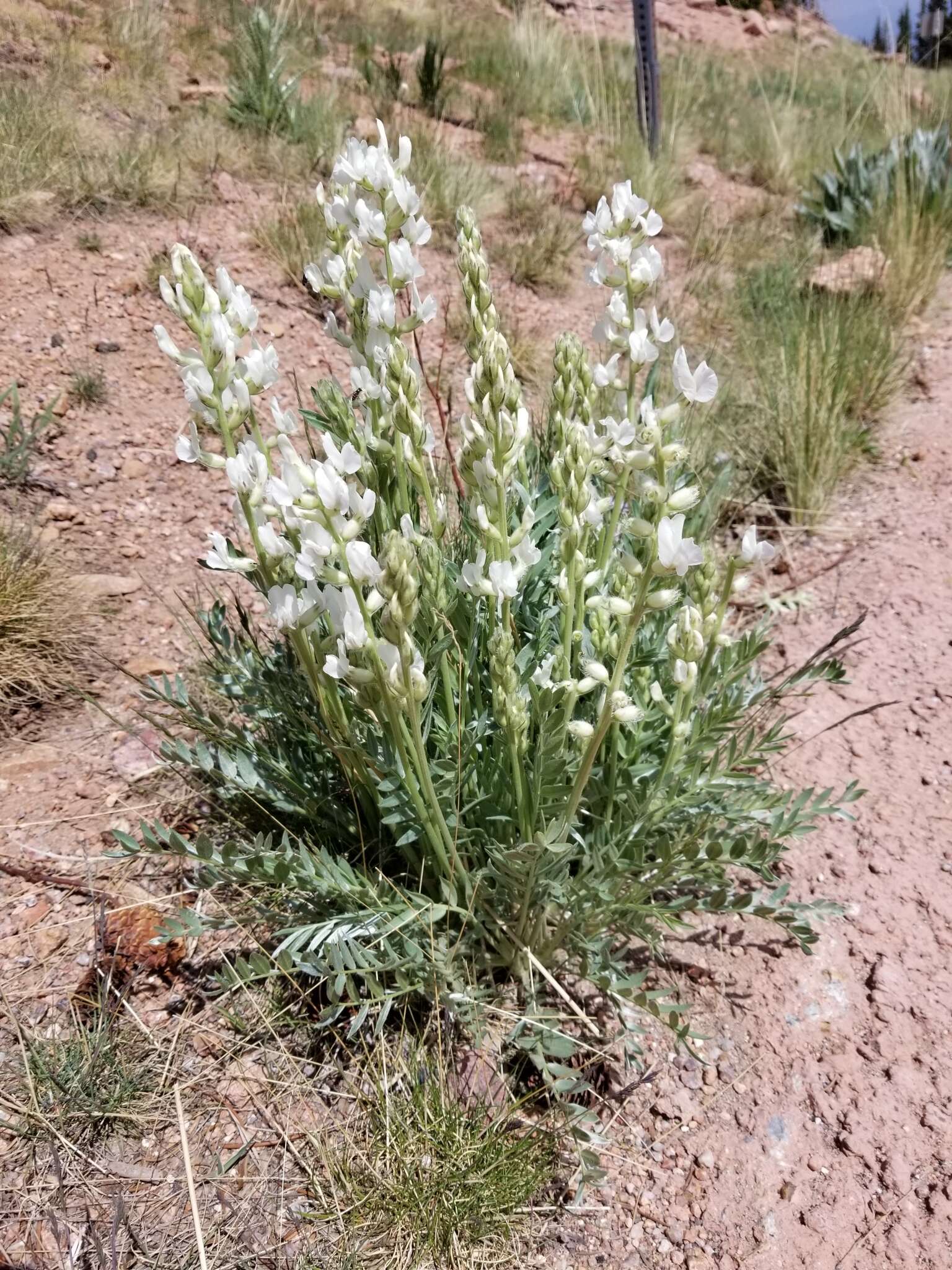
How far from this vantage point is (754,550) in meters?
1.41

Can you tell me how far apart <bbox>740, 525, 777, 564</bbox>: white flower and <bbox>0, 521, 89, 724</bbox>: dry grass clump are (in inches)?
81.7

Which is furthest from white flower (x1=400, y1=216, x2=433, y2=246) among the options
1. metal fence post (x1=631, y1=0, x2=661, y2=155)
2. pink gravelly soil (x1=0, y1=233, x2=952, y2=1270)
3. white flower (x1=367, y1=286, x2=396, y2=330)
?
metal fence post (x1=631, y1=0, x2=661, y2=155)

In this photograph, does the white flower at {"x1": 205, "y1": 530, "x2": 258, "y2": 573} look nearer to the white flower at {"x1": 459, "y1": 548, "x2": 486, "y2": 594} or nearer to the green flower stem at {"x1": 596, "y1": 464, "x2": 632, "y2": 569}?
the white flower at {"x1": 459, "y1": 548, "x2": 486, "y2": 594}

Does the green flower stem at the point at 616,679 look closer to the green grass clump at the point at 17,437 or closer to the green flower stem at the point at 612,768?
the green flower stem at the point at 612,768

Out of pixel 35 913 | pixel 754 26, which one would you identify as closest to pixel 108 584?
pixel 35 913

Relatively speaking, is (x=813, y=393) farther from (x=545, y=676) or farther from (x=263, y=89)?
(x=263, y=89)

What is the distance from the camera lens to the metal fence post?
5.82 meters

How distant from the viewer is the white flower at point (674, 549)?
1170 mm

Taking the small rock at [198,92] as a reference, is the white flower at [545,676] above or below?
below

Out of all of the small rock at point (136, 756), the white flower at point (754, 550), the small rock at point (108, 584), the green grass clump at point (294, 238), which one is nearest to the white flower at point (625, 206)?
the white flower at point (754, 550)

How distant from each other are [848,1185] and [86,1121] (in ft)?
4.80

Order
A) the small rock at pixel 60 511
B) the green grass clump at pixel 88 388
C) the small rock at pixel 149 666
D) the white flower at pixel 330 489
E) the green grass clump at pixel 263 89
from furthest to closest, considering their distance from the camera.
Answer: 1. the green grass clump at pixel 263 89
2. the green grass clump at pixel 88 388
3. the small rock at pixel 60 511
4. the small rock at pixel 149 666
5. the white flower at pixel 330 489

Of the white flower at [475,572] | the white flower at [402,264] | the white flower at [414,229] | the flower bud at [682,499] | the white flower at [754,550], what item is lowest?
the white flower at [754,550]

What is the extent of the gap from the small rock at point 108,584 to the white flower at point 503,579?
6.70 feet
